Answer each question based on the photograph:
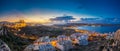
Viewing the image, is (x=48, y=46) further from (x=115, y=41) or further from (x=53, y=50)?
(x=115, y=41)

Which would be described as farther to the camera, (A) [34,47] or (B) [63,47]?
(B) [63,47]

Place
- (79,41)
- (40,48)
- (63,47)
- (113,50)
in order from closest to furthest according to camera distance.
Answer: (113,50), (40,48), (63,47), (79,41)

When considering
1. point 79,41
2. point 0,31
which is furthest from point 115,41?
point 79,41

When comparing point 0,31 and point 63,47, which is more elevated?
point 0,31

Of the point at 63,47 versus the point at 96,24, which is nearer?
the point at 63,47

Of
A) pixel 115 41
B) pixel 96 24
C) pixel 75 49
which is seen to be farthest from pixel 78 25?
pixel 115 41

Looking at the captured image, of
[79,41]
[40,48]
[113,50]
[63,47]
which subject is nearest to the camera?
[113,50]

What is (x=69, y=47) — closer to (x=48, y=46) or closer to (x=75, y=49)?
(x=75, y=49)

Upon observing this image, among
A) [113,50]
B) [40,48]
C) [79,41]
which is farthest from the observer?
[79,41]

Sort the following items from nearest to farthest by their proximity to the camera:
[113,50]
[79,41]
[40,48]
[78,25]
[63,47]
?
[113,50], [40,48], [63,47], [79,41], [78,25]
